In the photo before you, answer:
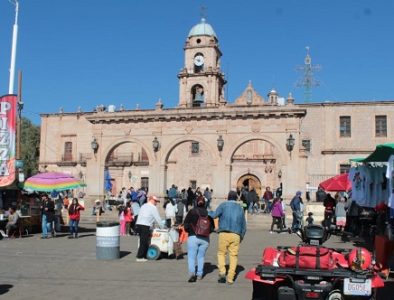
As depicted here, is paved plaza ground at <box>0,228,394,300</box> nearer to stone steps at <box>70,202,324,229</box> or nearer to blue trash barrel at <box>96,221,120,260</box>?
blue trash barrel at <box>96,221,120,260</box>

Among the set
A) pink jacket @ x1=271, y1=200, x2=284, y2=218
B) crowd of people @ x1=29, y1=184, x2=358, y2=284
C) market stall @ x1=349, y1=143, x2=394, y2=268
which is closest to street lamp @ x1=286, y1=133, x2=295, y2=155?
pink jacket @ x1=271, y1=200, x2=284, y2=218

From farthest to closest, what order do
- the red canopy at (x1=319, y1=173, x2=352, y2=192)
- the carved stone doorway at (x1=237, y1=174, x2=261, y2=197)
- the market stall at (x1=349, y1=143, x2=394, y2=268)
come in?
the carved stone doorway at (x1=237, y1=174, x2=261, y2=197) < the red canopy at (x1=319, y1=173, x2=352, y2=192) < the market stall at (x1=349, y1=143, x2=394, y2=268)

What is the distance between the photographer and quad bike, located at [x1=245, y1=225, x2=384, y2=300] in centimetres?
662

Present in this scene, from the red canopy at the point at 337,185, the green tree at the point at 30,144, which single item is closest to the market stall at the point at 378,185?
the red canopy at the point at 337,185

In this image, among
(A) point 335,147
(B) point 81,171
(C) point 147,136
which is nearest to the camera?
(C) point 147,136

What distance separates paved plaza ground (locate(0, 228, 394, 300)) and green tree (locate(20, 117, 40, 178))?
43222 millimetres

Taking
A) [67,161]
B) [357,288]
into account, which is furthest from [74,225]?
[67,161]

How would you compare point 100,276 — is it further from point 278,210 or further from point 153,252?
point 278,210

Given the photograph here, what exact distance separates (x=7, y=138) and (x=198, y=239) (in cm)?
948

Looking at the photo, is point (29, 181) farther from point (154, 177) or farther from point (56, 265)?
point (154, 177)

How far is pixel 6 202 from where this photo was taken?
19906 mm

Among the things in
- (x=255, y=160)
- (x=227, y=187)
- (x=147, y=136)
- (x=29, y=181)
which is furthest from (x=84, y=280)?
(x=255, y=160)

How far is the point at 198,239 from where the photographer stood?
9.81 meters

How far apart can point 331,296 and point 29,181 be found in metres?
14.6
